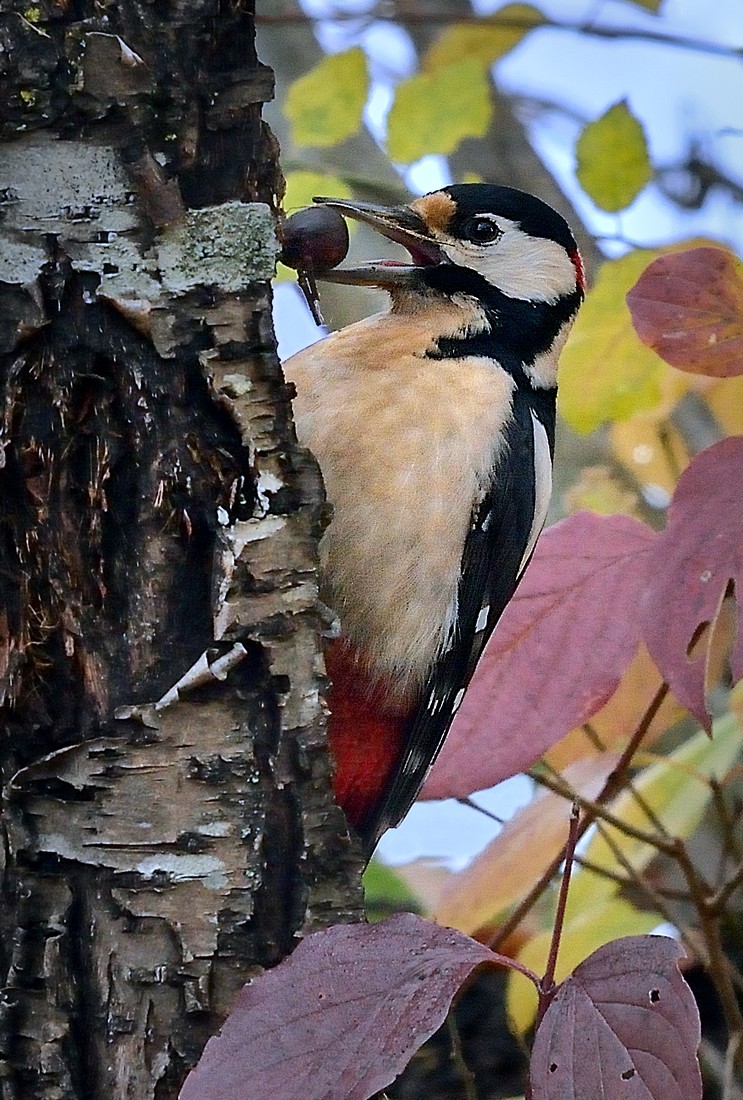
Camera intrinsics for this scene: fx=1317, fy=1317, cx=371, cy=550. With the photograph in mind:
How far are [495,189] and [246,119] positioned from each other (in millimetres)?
842

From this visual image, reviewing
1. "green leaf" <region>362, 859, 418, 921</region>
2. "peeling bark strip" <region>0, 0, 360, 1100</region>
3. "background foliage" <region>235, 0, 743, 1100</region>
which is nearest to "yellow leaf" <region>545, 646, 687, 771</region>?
"background foliage" <region>235, 0, 743, 1100</region>

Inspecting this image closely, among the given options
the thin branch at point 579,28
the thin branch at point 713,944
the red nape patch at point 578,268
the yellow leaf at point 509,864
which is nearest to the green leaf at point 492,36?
the thin branch at point 579,28

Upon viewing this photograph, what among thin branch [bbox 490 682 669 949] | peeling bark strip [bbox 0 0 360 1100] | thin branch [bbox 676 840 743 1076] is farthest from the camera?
thin branch [bbox 676 840 743 1076]

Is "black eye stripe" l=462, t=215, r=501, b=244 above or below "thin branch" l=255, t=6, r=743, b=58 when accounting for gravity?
below

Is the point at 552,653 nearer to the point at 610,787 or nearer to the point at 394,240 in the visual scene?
the point at 610,787

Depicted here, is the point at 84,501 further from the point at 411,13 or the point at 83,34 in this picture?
the point at 411,13

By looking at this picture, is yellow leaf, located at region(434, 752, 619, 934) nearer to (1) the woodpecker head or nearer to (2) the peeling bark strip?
(2) the peeling bark strip

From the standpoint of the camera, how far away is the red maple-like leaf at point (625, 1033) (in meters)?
0.77

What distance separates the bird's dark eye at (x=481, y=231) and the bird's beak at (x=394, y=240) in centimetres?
5

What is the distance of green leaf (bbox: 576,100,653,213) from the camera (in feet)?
5.22

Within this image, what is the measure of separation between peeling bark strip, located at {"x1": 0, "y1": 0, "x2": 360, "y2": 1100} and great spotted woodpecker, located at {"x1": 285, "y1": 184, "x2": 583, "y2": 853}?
472 mm

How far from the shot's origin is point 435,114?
1.80 m

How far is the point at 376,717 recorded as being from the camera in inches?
66.9

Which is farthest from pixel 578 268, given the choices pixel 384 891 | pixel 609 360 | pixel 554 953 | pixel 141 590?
pixel 384 891
